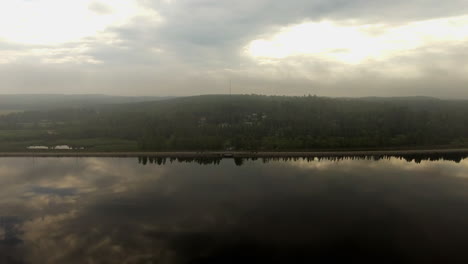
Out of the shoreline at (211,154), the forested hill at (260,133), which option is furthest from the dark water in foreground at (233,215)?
the forested hill at (260,133)

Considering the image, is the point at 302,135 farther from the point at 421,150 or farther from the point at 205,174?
the point at 205,174

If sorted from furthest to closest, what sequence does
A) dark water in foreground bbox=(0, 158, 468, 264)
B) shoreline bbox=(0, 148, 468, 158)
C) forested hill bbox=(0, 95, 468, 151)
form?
1. forested hill bbox=(0, 95, 468, 151)
2. shoreline bbox=(0, 148, 468, 158)
3. dark water in foreground bbox=(0, 158, 468, 264)

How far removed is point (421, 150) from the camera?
37156 millimetres

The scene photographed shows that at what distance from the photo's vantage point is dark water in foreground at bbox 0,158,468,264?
45.7ft

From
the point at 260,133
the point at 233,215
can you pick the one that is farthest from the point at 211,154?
the point at 233,215

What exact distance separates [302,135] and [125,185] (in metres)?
27.2

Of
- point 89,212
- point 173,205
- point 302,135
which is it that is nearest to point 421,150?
point 302,135

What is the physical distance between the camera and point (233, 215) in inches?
703

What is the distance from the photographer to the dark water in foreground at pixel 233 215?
45.7 feet

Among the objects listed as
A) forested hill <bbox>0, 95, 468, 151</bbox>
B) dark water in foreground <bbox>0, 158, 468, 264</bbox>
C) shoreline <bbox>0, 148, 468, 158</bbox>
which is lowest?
dark water in foreground <bbox>0, 158, 468, 264</bbox>

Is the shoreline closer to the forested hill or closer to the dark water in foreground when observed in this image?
the forested hill

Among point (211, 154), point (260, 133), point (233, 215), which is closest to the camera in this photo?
point (233, 215)

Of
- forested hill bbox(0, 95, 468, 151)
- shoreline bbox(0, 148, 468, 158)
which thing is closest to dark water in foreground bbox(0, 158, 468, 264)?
shoreline bbox(0, 148, 468, 158)

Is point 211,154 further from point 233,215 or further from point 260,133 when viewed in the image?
point 233,215
